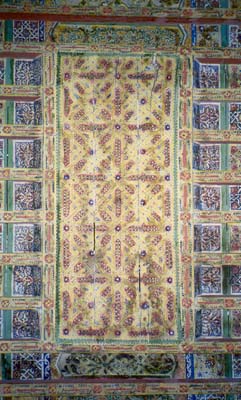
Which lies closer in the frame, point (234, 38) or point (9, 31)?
point (9, 31)

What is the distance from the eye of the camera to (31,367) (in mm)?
5812

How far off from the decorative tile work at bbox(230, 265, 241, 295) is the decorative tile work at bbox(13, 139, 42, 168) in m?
2.30

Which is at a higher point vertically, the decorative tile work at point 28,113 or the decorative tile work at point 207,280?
the decorative tile work at point 28,113

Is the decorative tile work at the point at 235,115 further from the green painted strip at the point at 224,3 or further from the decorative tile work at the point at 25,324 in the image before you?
the decorative tile work at the point at 25,324

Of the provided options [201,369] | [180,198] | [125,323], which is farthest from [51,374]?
[180,198]

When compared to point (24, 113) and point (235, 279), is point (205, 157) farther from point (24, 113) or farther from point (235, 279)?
point (24, 113)

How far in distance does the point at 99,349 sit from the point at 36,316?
73cm

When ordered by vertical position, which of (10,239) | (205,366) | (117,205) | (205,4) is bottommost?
(205,366)

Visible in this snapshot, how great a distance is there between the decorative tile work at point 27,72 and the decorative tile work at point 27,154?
618 millimetres

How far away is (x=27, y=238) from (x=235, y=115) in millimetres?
2537

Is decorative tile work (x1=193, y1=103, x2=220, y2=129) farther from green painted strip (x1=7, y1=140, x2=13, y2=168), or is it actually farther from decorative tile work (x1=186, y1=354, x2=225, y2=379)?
decorative tile work (x1=186, y1=354, x2=225, y2=379)

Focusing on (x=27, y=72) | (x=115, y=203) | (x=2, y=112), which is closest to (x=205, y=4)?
(x=27, y=72)

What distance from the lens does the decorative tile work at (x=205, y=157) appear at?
590cm

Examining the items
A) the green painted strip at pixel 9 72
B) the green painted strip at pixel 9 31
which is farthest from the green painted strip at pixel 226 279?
the green painted strip at pixel 9 31
